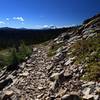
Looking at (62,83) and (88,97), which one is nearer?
(88,97)

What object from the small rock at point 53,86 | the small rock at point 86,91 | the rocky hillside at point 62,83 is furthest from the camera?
the small rock at point 53,86

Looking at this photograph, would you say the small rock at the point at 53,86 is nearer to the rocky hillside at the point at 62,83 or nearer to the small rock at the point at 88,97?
the rocky hillside at the point at 62,83

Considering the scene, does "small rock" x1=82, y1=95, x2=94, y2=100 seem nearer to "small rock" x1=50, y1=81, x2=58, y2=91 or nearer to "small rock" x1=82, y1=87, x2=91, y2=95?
"small rock" x1=82, y1=87, x2=91, y2=95

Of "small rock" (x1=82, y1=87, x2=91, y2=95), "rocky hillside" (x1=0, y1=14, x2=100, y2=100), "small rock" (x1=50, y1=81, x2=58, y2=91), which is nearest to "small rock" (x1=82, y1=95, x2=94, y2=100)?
"rocky hillside" (x1=0, y1=14, x2=100, y2=100)

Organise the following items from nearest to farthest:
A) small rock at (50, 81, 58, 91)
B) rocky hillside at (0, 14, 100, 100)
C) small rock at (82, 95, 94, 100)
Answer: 1. small rock at (82, 95, 94, 100)
2. rocky hillside at (0, 14, 100, 100)
3. small rock at (50, 81, 58, 91)

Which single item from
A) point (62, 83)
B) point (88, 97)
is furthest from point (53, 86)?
point (88, 97)

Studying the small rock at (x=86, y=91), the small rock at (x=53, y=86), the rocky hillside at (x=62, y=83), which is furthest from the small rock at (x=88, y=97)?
the small rock at (x=53, y=86)

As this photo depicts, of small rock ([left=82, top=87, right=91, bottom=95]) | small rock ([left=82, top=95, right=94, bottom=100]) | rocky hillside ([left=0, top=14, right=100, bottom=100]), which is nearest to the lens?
small rock ([left=82, top=95, right=94, bottom=100])

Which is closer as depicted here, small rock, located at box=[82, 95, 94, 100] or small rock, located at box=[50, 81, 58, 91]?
small rock, located at box=[82, 95, 94, 100]

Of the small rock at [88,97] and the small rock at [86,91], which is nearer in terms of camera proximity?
the small rock at [88,97]

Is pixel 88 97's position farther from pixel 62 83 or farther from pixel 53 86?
pixel 53 86

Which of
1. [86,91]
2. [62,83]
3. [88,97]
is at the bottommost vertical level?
[88,97]

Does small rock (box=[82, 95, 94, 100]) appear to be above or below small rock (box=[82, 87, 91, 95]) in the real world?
below

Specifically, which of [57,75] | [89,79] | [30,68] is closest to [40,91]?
[57,75]
